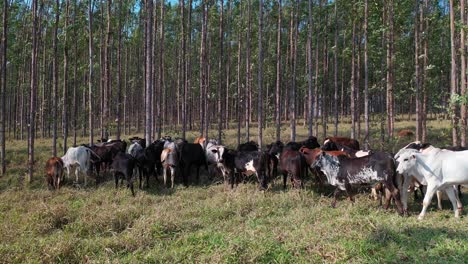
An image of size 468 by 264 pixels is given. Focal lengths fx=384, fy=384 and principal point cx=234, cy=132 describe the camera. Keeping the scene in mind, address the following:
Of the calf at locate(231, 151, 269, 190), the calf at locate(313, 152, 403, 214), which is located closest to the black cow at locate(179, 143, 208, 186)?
the calf at locate(231, 151, 269, 190)

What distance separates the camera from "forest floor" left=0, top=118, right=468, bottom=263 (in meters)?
6.29

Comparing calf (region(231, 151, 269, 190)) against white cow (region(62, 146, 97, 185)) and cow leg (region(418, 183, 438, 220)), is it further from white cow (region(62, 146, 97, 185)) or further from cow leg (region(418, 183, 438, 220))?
white cow (region(62, 146, 97, 185))

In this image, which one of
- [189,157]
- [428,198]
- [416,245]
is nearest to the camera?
[416,245]

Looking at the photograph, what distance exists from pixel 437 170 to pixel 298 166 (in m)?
4.02

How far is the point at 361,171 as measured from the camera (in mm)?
9648

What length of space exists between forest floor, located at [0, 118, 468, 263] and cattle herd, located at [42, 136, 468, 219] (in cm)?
58

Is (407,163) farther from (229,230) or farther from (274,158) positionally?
(274,158)

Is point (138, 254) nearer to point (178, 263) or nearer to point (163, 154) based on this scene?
point (178, 263)

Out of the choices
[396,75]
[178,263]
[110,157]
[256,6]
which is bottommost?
[178,263]

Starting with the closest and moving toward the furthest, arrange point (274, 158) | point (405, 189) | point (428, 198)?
point (428, 198) → point (405, 189) → point (274, 158)

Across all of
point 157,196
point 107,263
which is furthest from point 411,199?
point 107,263

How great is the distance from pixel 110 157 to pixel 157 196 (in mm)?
4272

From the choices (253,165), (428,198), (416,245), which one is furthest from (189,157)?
(416,245)

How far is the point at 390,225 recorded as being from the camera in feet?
24.1
